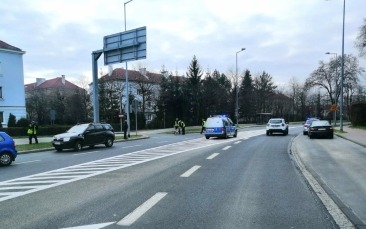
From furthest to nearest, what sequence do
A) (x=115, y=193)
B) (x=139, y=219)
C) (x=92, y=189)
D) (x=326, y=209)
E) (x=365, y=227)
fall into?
(x=92, y=189), (x=115, y=193), (x=326, y=209), (x=139, y=219), (x=365, y=227)

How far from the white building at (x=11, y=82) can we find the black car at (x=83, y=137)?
3228 centimetres

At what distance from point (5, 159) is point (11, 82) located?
42.8m

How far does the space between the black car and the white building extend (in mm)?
32276

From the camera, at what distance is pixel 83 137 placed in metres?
22.2

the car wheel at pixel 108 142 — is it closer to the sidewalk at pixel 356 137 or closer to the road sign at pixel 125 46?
the road sign at pixel 125 46

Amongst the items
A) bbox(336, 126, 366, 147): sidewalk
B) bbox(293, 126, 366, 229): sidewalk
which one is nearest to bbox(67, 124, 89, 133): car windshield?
bbox(293, 126, 366, 229): sidewalk

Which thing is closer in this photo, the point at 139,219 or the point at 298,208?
the point at 139,219

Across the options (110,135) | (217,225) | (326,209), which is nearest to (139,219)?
(217,225)

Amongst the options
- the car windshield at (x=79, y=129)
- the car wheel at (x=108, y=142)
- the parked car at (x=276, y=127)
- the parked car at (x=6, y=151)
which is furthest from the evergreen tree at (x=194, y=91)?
the parked car at (x=6, y=151)

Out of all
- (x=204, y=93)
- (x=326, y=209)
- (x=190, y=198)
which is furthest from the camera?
(x=204, y=93)

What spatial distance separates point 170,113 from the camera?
64.4 meters

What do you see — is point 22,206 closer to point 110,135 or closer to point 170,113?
point 110,135

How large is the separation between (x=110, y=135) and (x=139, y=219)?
1922 centimetres

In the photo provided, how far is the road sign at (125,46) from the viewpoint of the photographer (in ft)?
93.7
